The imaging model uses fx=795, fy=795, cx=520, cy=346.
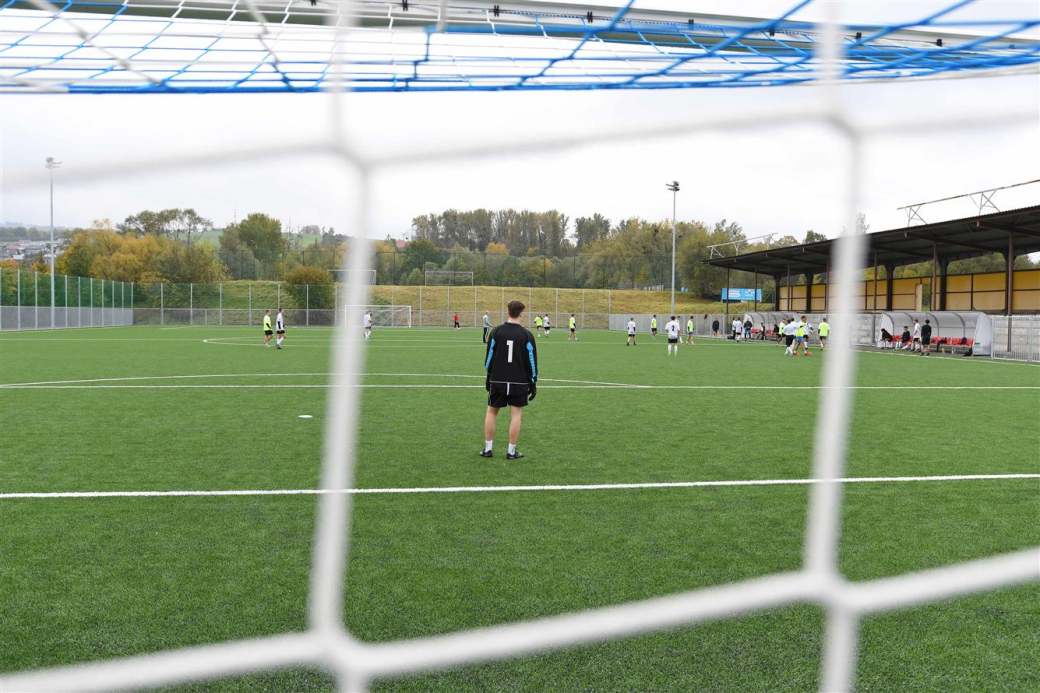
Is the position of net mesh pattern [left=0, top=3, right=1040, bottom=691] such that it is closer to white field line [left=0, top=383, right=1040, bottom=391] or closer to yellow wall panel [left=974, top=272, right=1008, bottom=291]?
white field line [left=0, top=383, right=1040, bottom=391]

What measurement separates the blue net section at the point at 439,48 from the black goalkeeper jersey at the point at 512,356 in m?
2.11

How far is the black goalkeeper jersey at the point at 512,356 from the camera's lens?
21.0 ft

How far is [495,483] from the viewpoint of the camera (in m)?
5.69

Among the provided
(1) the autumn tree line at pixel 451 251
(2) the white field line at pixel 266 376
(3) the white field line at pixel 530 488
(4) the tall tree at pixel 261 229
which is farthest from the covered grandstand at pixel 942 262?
(4) the tall tree at pixel 261 229

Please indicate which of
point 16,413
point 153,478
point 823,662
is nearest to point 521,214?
point 823,662

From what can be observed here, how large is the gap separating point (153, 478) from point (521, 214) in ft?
12.2

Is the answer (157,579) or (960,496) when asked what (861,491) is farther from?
(157,579)

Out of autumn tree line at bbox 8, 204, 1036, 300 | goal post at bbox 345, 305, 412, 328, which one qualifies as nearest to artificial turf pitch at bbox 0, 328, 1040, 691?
autumn tree line at bbox 8, 204, 1036, 300

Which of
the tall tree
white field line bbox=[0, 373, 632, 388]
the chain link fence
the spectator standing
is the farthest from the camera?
the chain link fence

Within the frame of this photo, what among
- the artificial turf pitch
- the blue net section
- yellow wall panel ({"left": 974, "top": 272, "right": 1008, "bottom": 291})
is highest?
the blue net section

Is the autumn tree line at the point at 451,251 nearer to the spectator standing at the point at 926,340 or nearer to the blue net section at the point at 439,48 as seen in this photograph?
the blue net section at the point at 439,48

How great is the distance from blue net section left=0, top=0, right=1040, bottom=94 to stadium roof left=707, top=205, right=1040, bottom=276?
9984mm

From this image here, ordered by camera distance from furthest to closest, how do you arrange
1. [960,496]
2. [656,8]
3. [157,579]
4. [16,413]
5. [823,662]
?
[16,413], [656,8], [960,496], [157,579], [823,662]

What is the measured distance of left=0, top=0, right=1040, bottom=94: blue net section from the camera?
548cm
